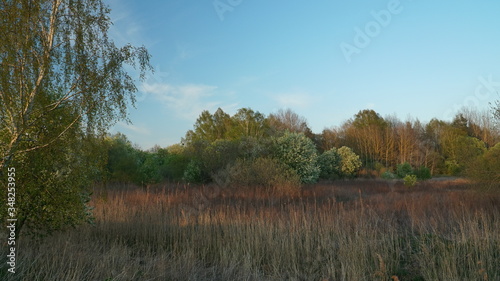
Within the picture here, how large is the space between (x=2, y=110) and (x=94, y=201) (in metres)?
5.19

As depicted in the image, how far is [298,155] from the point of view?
22.0m

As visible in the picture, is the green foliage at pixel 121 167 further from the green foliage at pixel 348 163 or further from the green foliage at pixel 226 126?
the green foliage at pixel 348 163

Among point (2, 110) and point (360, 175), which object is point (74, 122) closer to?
point (2, 110)

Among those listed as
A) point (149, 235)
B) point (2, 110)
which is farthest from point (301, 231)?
point (2, 110)

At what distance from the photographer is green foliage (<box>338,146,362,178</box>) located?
3216cm

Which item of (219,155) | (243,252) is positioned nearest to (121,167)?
(219,155)

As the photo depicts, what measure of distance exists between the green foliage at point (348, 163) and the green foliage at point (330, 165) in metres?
0.37

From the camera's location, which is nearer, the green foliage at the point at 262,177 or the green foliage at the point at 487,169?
the green foliage at the point at 487,169

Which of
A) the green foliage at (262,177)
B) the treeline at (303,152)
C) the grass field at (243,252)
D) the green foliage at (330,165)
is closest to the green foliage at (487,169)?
the treeline at (303,152)

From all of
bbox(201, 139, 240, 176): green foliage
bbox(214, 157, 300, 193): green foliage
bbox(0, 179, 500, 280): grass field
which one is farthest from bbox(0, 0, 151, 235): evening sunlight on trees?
bbox(201, 139, 240, 176): green foliage

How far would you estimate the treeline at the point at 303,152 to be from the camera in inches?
640

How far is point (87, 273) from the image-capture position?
452 cm

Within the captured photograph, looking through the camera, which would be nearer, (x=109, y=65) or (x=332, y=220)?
(x=109, y=65)

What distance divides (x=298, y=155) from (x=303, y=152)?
1.32ft
